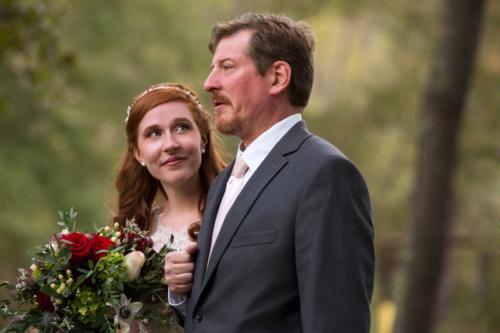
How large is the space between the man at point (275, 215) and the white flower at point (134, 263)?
10.1 inches

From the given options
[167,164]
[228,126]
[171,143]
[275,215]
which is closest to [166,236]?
[167,164]

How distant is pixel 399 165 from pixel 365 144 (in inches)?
79.6

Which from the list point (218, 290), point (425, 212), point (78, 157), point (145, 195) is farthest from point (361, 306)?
point (78, 157)

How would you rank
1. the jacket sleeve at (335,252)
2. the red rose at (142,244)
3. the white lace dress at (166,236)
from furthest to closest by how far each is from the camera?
the white lace dress at (166,236)
the red rose at (142,244)
the jacket sleeve at (335,252)

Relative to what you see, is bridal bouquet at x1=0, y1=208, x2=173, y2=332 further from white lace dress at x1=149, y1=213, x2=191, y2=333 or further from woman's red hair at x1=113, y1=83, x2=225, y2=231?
woman's red hair at x1=113, y1=83, x2=225, y2=231

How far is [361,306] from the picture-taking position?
3.92 m

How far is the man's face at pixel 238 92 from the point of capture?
4383 mm

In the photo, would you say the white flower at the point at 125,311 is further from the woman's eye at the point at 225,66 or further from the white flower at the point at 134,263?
the woman's eye at the point at 225,66

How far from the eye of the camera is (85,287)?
470 cm

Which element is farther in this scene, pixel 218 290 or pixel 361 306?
pixel 218 290

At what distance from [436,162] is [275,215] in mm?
7624

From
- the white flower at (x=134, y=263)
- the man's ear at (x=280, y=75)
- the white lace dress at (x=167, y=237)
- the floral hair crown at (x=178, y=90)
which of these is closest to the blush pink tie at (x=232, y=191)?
the man's ear at (x=280, y=75)

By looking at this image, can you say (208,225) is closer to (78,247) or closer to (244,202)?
(244,202)

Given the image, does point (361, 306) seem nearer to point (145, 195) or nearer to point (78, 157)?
point (145, 195)
